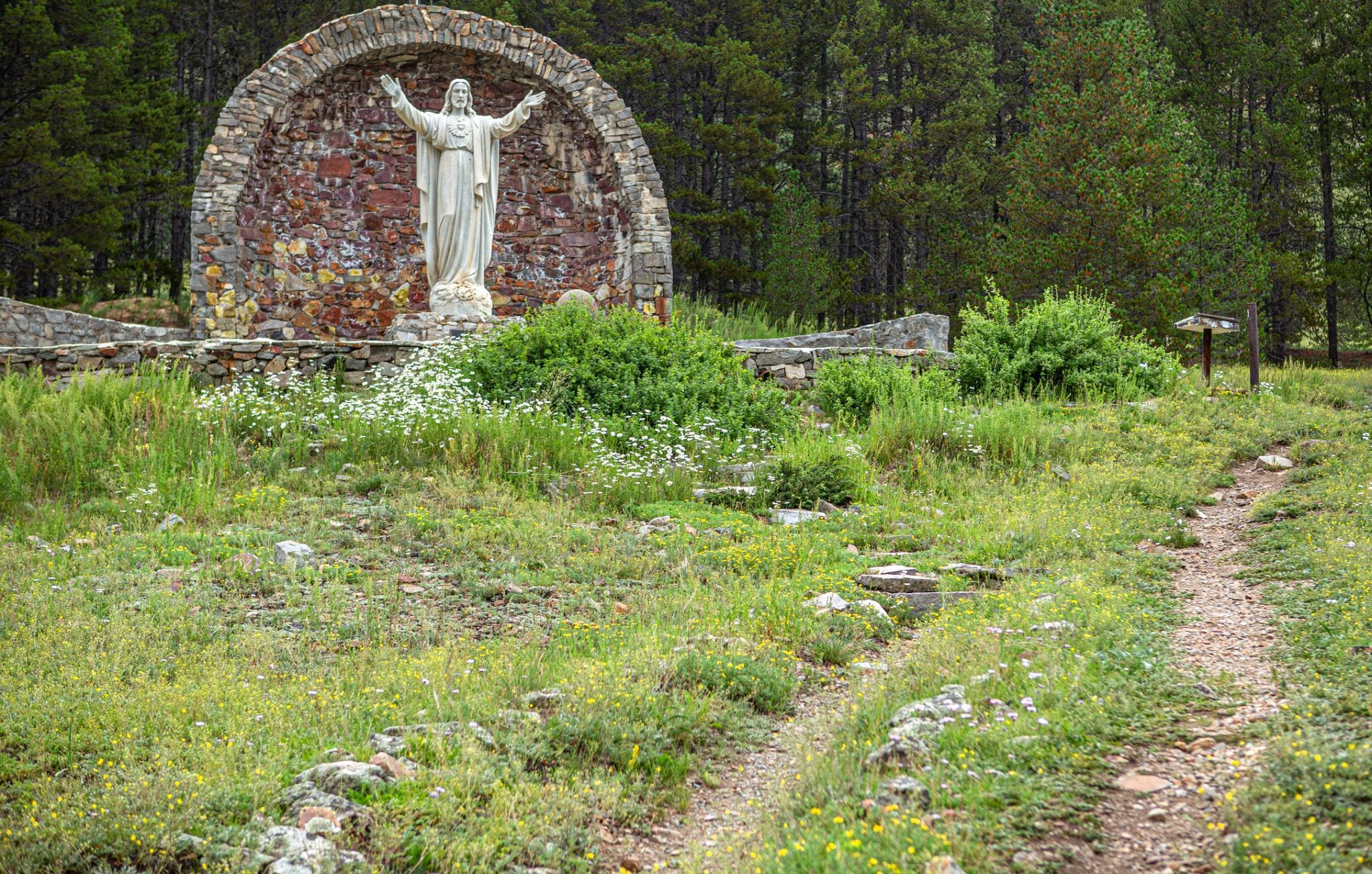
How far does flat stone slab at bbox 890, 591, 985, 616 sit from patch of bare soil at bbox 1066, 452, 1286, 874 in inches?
41.9

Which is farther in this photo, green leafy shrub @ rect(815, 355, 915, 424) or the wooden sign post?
the wooden sign post

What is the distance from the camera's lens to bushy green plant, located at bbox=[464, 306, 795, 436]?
32.6 ft

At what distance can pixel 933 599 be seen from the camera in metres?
5.84

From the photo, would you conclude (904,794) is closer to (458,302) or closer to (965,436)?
(965,436)

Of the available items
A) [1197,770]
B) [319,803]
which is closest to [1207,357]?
[1197,770]

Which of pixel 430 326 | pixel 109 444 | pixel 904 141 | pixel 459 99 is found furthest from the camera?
pixel 904 141

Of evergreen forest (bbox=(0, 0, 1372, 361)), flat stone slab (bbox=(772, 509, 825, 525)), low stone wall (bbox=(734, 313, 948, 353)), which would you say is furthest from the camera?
evergreen forest (bbox=(0, 0, 1372, 361))

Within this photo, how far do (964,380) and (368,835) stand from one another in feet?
31.7

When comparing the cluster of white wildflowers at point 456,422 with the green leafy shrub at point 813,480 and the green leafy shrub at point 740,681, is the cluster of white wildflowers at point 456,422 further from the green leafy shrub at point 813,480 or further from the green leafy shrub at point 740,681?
the green leafy shrub at point 740,681

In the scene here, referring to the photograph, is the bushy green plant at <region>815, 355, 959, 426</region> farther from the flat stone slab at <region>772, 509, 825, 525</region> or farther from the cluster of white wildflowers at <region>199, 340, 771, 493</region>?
the flat stone slab at <region>772, 509, 825, 525</region>

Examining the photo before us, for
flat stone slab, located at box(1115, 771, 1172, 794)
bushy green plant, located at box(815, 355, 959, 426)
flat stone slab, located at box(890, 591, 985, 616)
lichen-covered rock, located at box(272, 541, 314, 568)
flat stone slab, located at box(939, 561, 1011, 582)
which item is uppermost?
bushy green plant, located at box(815, 355, 959, 426)

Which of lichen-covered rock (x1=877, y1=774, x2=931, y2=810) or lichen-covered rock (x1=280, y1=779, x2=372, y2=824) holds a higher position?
lichen-covered rock (x1=877, y1=774, x2=931, y2=810)

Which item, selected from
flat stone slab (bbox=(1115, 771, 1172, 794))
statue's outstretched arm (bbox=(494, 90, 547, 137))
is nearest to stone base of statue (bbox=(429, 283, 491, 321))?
statue's outstretched arm (bbox=(494, 90, 547, 137))

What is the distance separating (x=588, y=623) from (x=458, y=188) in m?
9.38
